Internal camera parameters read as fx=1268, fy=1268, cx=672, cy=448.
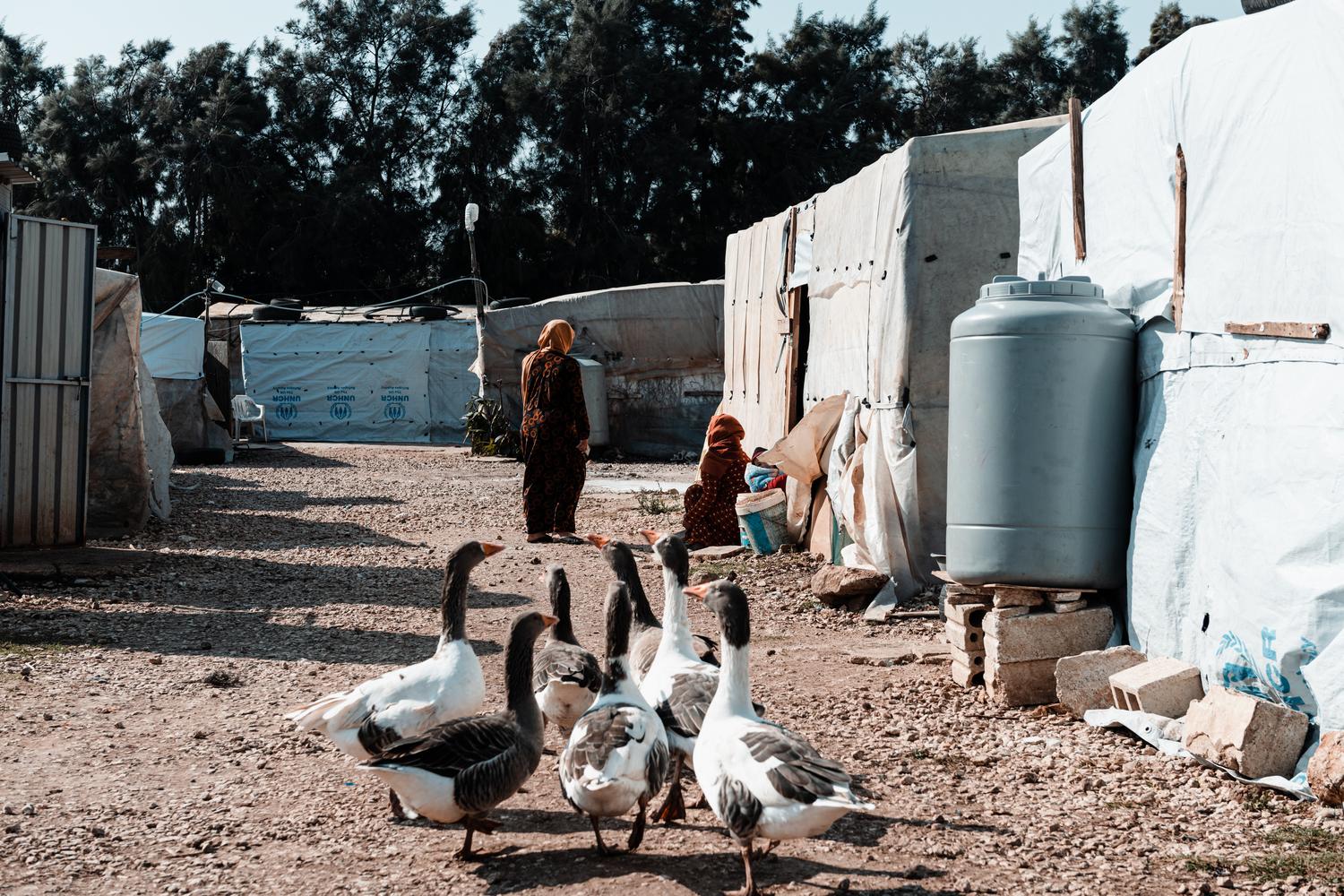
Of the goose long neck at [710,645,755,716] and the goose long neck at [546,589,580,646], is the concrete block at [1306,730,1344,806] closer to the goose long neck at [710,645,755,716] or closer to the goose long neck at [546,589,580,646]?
the goose long neck at [710,645,755,716]

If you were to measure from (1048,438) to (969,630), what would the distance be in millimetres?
987

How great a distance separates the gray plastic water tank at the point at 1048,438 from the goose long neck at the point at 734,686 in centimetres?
199

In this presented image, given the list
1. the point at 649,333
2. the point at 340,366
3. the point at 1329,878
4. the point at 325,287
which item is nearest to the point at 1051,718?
the point at 1329,878

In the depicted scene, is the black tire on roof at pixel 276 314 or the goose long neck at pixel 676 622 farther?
the black tire on roof at pixel 276 314

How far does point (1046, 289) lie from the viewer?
565 cm

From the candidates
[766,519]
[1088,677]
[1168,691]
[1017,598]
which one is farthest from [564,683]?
[766,519]

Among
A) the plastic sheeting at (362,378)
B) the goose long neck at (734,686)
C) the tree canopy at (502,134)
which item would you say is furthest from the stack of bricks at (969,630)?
the tree canopy at (502,134)

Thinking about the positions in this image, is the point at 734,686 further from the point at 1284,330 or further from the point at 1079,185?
the point at 1079,185

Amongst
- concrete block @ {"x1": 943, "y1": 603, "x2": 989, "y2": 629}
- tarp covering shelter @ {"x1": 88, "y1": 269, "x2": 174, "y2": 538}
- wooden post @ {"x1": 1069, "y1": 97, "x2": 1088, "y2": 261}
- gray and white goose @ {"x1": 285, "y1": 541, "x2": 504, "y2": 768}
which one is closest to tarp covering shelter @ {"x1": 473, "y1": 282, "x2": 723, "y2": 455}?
tarp covering shelter @ {"x1": 88, "y1": 269, "x2": 174, "y2": 538}

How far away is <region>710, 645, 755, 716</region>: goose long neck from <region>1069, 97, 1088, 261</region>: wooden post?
3.36 meters

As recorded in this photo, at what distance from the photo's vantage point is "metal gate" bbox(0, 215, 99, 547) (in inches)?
372

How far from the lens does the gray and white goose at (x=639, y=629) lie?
539 cm

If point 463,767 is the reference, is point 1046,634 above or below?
above

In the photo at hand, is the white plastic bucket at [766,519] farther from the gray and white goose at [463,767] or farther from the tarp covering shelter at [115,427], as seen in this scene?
the gray and white goose at [463,767]
